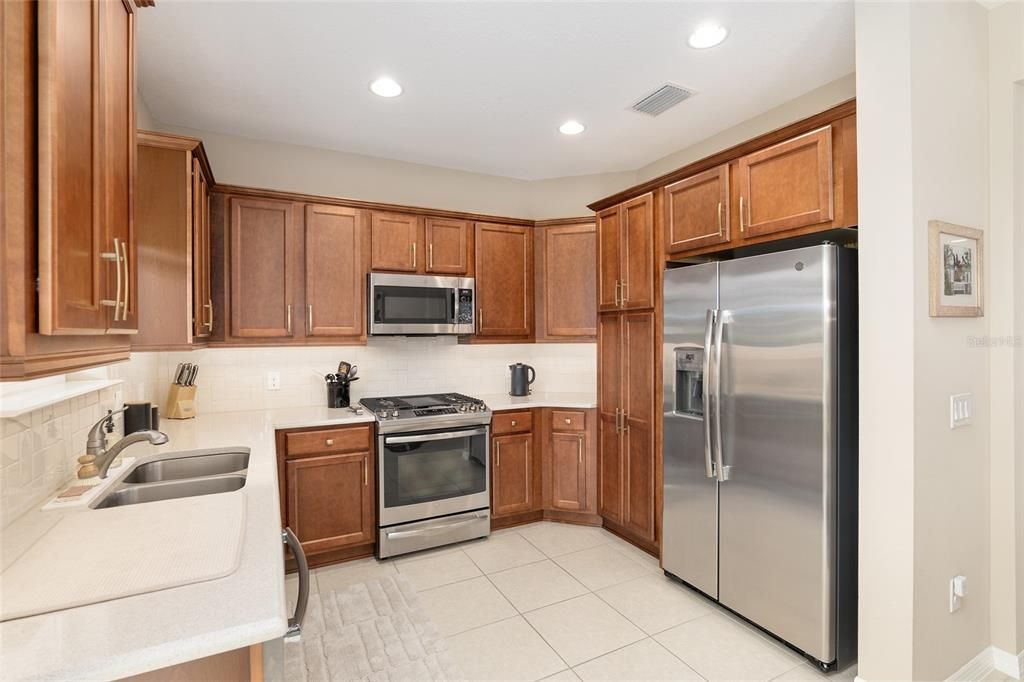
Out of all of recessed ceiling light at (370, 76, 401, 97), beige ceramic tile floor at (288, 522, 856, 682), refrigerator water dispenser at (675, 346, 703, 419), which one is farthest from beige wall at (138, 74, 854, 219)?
beige ceramic tile floor at (288, 522, 856, 682)

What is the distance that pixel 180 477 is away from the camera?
6.89 ft

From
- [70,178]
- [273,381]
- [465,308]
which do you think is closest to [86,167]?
[70,178]

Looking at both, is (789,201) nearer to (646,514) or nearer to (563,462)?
(646,514)

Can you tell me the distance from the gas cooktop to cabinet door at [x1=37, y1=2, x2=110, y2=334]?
2.23m

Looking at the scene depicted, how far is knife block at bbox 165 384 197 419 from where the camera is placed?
9.70ft

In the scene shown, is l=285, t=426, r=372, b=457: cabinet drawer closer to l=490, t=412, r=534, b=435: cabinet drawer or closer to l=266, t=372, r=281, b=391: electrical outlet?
l=266, t=372, r=281, b=391: electrical outlet

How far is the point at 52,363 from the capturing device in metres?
0.87

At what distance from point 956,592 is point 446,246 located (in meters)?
3.34

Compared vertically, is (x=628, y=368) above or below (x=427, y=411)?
above

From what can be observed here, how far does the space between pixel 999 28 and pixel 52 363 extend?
3.41m

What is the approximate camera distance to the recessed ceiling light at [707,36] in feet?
7.29

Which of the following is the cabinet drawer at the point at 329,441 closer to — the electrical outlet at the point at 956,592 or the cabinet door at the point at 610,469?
the cabinet door at the point at 610,469

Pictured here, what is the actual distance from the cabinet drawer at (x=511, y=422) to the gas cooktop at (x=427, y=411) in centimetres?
14

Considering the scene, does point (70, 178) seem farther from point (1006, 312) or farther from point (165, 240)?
point (1006, 312)
